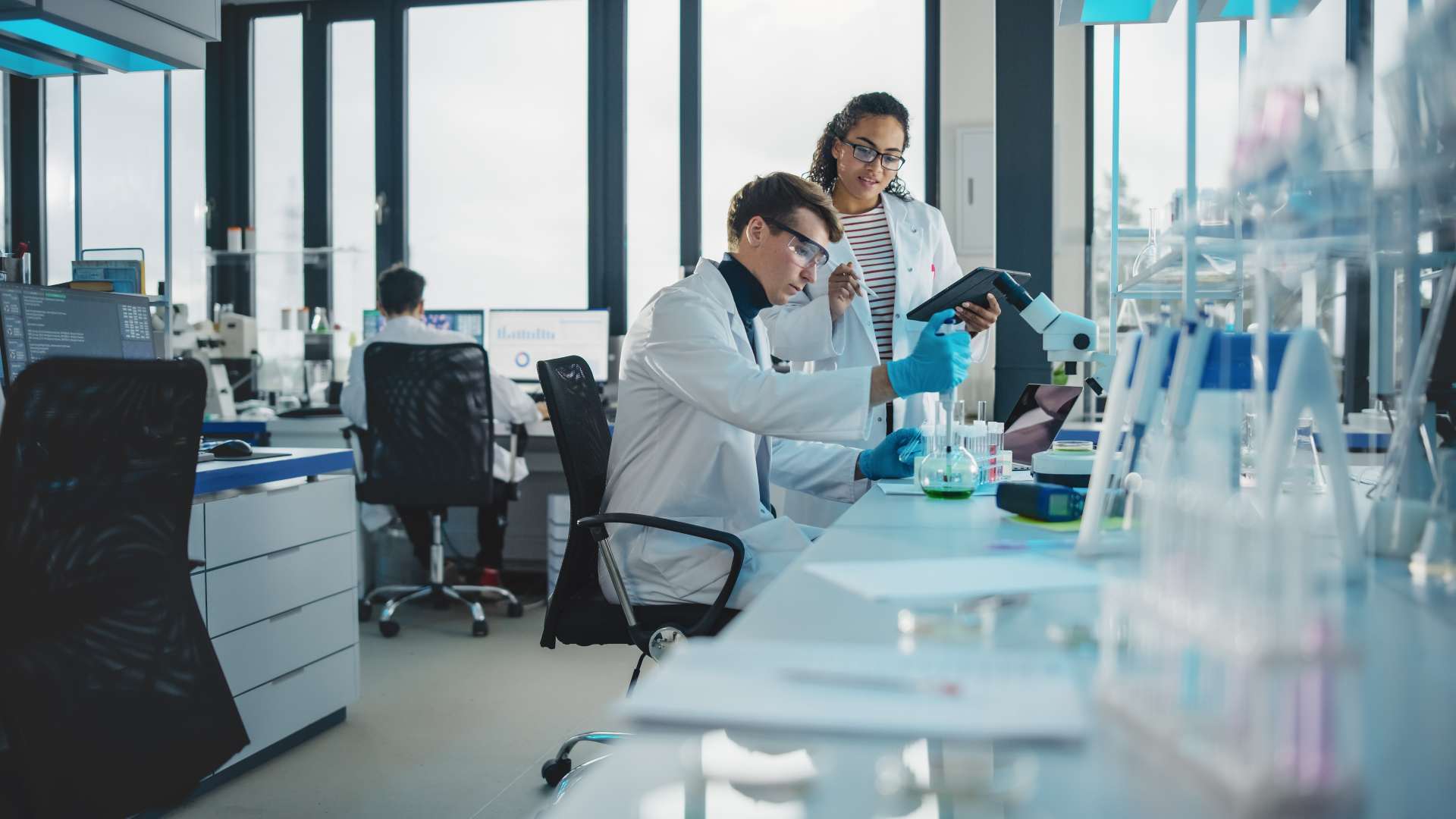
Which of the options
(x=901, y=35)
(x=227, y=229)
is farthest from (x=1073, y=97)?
(x=227, y=229)

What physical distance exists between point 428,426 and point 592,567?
5.89ft

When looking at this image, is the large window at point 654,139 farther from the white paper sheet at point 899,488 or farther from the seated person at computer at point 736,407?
the white paper sheet at point 899,488

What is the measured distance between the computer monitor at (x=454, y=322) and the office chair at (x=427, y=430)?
1098 millimetres

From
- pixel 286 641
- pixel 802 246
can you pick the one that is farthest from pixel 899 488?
pixel 286 641

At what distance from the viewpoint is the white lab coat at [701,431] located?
175 cm

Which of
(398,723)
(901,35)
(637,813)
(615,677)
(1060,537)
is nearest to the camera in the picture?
(637,813)

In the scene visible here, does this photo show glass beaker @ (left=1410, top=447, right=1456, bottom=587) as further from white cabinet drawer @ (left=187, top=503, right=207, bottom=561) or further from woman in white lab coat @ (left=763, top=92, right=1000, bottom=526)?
white cabinet drawer @ (left=187, top=503, right=207, bottom=561)

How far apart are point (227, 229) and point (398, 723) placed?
129 inches

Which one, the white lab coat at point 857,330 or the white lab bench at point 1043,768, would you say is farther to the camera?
the white lab coat at point 857,330

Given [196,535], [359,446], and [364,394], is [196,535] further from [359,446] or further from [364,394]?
[359,446]

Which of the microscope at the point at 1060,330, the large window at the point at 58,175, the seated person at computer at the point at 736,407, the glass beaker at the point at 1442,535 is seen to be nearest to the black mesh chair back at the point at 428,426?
the seated person at computer at the point at 736,407

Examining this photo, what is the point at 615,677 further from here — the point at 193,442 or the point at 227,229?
the point at 227,229

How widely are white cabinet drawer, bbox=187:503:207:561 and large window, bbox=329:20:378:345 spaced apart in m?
3.04

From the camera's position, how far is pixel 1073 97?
4254 millimetres
